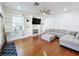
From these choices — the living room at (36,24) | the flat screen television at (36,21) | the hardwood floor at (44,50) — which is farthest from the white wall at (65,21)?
the hardwood floor at (44,50)

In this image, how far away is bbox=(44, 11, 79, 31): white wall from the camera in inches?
177

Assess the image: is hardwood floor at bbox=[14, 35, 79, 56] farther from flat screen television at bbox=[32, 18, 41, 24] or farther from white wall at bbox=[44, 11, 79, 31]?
flat screen television at bbox=[32, 18, 41, 24]

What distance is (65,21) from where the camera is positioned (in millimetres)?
5074

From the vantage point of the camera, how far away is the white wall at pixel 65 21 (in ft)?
14.8

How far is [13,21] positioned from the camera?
459 centimetres

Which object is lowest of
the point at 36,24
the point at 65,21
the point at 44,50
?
the point at 44,50

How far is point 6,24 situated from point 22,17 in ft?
4.46

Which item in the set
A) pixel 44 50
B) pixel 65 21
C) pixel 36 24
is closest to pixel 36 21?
pixel 36 24

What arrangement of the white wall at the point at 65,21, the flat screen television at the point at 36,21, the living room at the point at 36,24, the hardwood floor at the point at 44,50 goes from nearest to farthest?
the hardwood floor at the point at 44,50 < the living room at the point at 36,24 < the white wall at the point at 65,21 < the flat screen television at the point at 36,21

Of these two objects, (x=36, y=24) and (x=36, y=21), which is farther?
(x=36, y=24)

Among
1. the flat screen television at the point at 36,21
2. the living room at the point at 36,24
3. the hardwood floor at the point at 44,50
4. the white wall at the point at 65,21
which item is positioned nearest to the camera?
the hardwood floor at the point at 44,50

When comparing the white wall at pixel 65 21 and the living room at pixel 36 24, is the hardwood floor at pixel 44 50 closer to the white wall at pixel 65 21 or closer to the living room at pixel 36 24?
the living room at pixel 36 24

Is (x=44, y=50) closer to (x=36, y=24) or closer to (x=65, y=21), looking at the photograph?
(x=65, y=21)

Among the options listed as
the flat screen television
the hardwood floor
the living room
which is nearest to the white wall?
the living room
